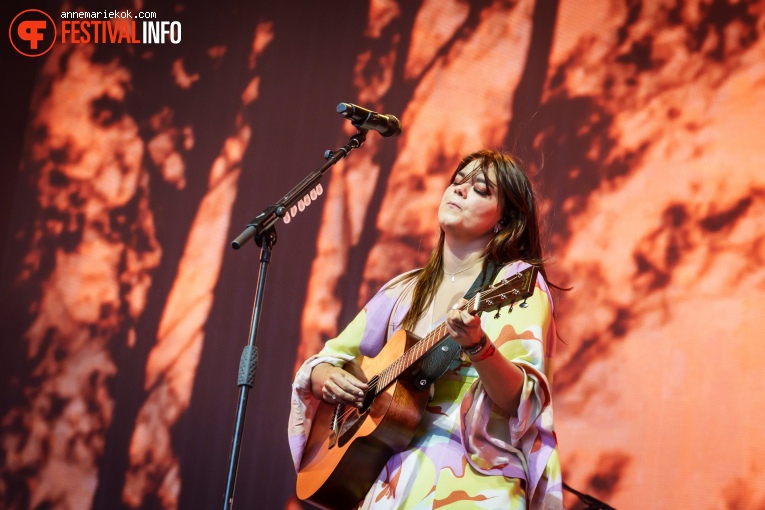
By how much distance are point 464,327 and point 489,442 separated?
0.32 m

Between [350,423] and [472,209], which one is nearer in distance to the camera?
[350,423]

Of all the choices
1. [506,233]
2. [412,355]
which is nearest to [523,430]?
[412,355]

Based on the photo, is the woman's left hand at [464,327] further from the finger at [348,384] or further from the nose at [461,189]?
the nose at [461,189]

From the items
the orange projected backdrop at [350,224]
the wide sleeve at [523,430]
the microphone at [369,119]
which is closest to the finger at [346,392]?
the wide sleeve at [523,430]

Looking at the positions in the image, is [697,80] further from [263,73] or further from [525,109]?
[263,73]

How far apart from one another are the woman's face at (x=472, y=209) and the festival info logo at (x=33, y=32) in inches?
110

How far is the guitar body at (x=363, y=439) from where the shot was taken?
2.04 metres

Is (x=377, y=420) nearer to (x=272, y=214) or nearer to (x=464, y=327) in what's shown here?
(x=464, y=327)

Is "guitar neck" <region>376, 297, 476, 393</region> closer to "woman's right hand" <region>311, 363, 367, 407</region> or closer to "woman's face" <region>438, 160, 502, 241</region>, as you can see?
"woman's right hand" <region>311, 363, 367, 407</region>

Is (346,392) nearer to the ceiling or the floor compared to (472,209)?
nearer to the floor

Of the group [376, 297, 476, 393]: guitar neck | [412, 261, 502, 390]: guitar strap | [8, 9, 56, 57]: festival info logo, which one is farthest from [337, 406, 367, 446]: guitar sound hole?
[8, 9, 56, 57]: festival info logo

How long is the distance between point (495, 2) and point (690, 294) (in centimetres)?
164

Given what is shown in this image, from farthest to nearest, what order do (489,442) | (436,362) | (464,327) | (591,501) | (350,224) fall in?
(350,224)
(591,501)
(436,362)
(489,442)
(464,327)

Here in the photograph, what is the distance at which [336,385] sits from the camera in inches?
89.4
